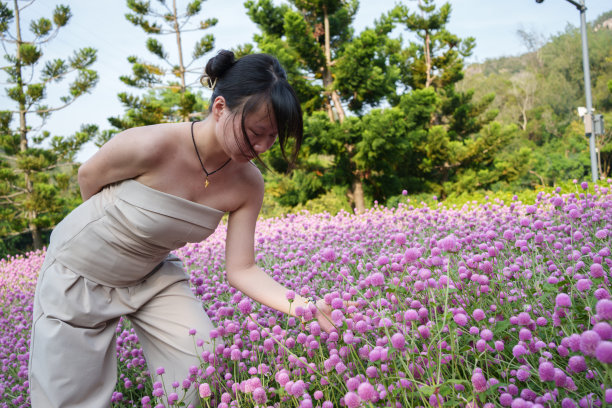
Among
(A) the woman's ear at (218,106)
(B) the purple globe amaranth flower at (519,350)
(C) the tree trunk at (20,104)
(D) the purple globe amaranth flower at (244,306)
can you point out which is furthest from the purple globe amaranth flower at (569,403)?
(C) the tree trunk at (20,104)

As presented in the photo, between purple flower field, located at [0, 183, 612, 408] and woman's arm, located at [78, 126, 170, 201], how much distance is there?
32.1 inches

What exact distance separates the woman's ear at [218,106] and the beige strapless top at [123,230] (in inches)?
18.3

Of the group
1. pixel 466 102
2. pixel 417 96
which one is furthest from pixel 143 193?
pixel 466 102

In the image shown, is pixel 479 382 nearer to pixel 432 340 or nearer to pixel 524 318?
pixel 432 340

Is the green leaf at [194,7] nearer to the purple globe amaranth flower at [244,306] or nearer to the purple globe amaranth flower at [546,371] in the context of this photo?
the purple globe amaranth flower at [244,306]

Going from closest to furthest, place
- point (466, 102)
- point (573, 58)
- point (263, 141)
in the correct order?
point (263, 141) < point (466, 102) < point (573, 58)

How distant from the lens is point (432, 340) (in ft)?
3.59

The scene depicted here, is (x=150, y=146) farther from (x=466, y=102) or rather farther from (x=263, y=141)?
(x=466, y=102)

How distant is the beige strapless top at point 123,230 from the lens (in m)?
2.11

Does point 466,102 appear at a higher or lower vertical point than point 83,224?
higher

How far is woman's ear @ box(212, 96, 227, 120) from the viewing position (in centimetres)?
196

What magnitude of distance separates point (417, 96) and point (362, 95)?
65.4 inches

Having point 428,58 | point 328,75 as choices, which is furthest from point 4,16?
point 428,58

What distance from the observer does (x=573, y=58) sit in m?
39.2
